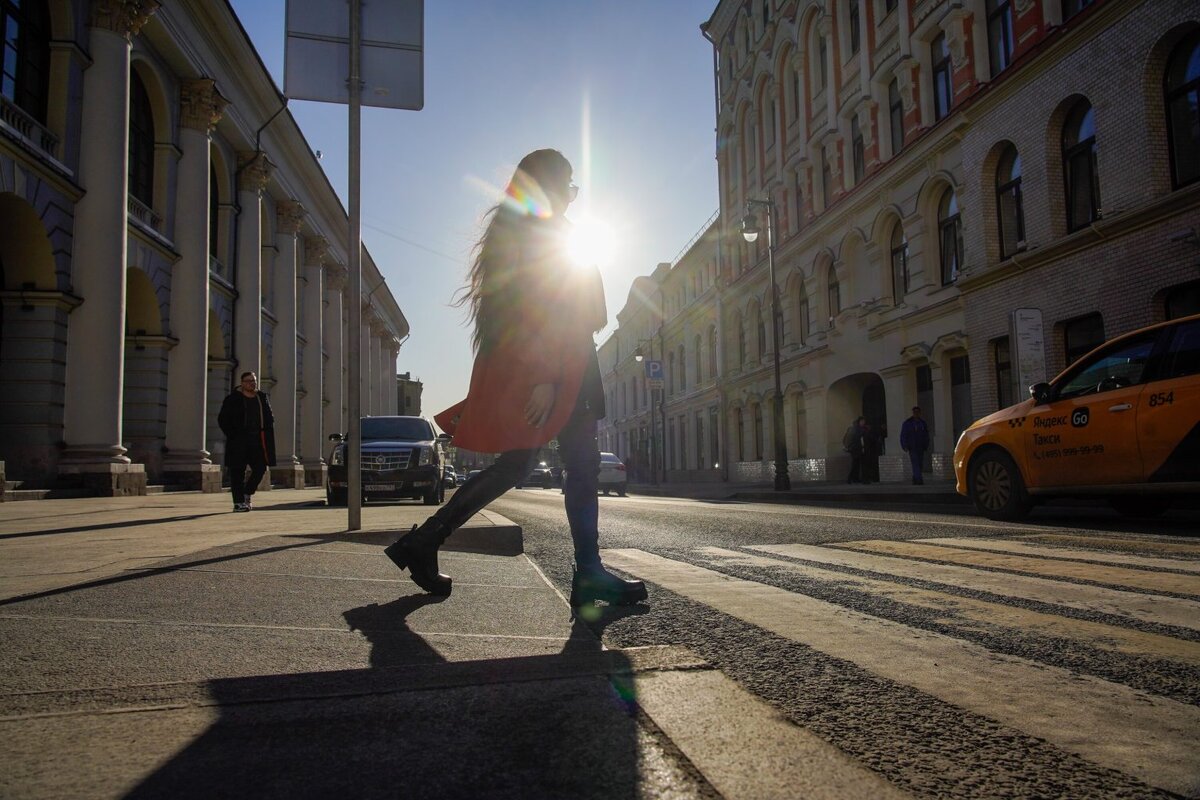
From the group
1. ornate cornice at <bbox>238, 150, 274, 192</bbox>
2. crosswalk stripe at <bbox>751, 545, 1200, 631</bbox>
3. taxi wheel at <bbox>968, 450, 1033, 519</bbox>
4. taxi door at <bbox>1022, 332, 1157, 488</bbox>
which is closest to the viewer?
crosswalk stripe at <bbox>751, 545, 1200, 631</bbox>

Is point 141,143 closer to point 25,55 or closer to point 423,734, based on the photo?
point 25,55

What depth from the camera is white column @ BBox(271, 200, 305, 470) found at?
1093 inches

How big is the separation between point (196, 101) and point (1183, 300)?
2151cm

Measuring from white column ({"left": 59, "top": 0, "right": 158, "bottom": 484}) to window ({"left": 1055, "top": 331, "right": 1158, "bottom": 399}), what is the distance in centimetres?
1477

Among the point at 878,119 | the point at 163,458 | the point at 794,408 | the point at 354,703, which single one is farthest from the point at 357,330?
the point at 794,408

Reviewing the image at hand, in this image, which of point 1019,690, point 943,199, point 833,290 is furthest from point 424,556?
point 833,290

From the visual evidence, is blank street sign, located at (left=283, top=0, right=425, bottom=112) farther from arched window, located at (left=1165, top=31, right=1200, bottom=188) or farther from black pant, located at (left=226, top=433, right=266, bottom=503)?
arched window, located at (left=1165, top=31, right=1200, bottom=188)

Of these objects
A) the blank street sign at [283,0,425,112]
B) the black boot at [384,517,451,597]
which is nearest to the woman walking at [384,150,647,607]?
the black boot at [384,517,451,597]

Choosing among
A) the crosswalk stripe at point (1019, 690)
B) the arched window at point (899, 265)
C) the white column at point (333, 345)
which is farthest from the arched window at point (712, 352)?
the crosswalk stripe at point (1019, 690)

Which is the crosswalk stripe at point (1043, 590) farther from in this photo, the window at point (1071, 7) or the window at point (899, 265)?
the window at point (899, 265)

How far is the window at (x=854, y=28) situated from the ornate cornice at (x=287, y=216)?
1967 centimetres

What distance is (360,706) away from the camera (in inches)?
60.6

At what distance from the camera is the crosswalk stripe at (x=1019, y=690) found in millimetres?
1338

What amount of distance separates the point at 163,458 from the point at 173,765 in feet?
66.6
